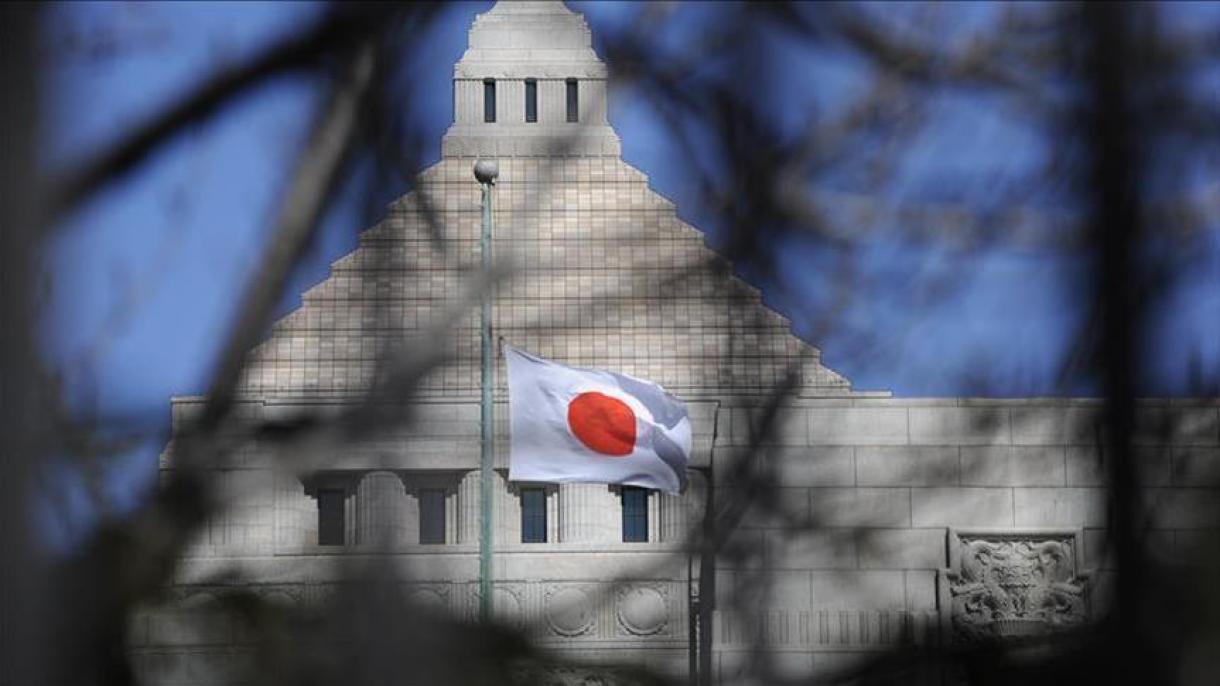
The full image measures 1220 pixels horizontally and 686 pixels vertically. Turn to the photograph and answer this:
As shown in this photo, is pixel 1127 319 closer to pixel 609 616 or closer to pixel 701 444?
pixel 701 444

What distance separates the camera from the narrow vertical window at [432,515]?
10.4 feet

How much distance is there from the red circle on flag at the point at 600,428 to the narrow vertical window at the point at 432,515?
4627 millimetres

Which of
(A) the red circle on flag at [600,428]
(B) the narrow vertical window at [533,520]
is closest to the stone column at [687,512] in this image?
(B) the narrow vertical window at [533,520]

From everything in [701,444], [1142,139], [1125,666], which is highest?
[1142,139]

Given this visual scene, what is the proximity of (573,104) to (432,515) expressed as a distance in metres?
0.58

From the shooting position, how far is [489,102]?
3.31 meters

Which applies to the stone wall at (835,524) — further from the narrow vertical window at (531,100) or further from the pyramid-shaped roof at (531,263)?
the narrow vertical window at (531,100)

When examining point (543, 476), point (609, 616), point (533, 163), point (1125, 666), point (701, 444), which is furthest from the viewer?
point (543, 476)

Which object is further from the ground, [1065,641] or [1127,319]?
[1127,319]

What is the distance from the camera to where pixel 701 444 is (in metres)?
3.89

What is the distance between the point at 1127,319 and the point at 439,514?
1.00m

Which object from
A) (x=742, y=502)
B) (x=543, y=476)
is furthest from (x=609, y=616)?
(x=543, y=476)

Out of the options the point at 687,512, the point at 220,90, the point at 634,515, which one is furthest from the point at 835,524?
the point at 634,515

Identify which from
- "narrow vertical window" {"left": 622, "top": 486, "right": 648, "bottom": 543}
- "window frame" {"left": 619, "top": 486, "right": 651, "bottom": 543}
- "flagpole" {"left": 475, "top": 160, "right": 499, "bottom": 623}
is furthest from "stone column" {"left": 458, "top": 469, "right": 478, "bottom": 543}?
"window frame" {"left": 619, "top": 486, "right": 651, "bottom": 543}
